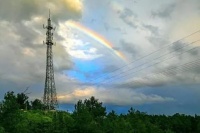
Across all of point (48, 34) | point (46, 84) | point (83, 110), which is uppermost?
point (48, 34)

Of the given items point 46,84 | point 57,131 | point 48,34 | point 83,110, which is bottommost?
point 57,131

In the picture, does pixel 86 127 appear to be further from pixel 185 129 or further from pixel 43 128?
pixel 185 129

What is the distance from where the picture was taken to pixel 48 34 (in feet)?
333

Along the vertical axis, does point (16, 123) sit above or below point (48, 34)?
below

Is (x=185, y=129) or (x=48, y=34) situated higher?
(x=48, y=34)

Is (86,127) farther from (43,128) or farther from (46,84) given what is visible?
(46,84)

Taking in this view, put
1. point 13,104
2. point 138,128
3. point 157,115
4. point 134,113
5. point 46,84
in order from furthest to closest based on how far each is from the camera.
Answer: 1. point 157,115
2. point 134,113
3. point 46,84
4. point 138,128
5. point 13,104

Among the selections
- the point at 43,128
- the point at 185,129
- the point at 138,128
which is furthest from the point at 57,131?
the point at 185,129

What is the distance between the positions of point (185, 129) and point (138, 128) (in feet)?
214

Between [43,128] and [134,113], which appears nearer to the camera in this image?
[43,128]

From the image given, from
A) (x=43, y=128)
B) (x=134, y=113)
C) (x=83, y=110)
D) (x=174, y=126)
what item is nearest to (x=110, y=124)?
(x=83, y=110)

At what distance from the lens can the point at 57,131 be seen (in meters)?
61.6

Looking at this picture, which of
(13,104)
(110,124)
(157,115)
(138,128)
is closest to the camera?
(13,104)

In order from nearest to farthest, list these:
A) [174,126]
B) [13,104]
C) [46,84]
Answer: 1. [13,104]
2. [46,84]
3. [174,126]
